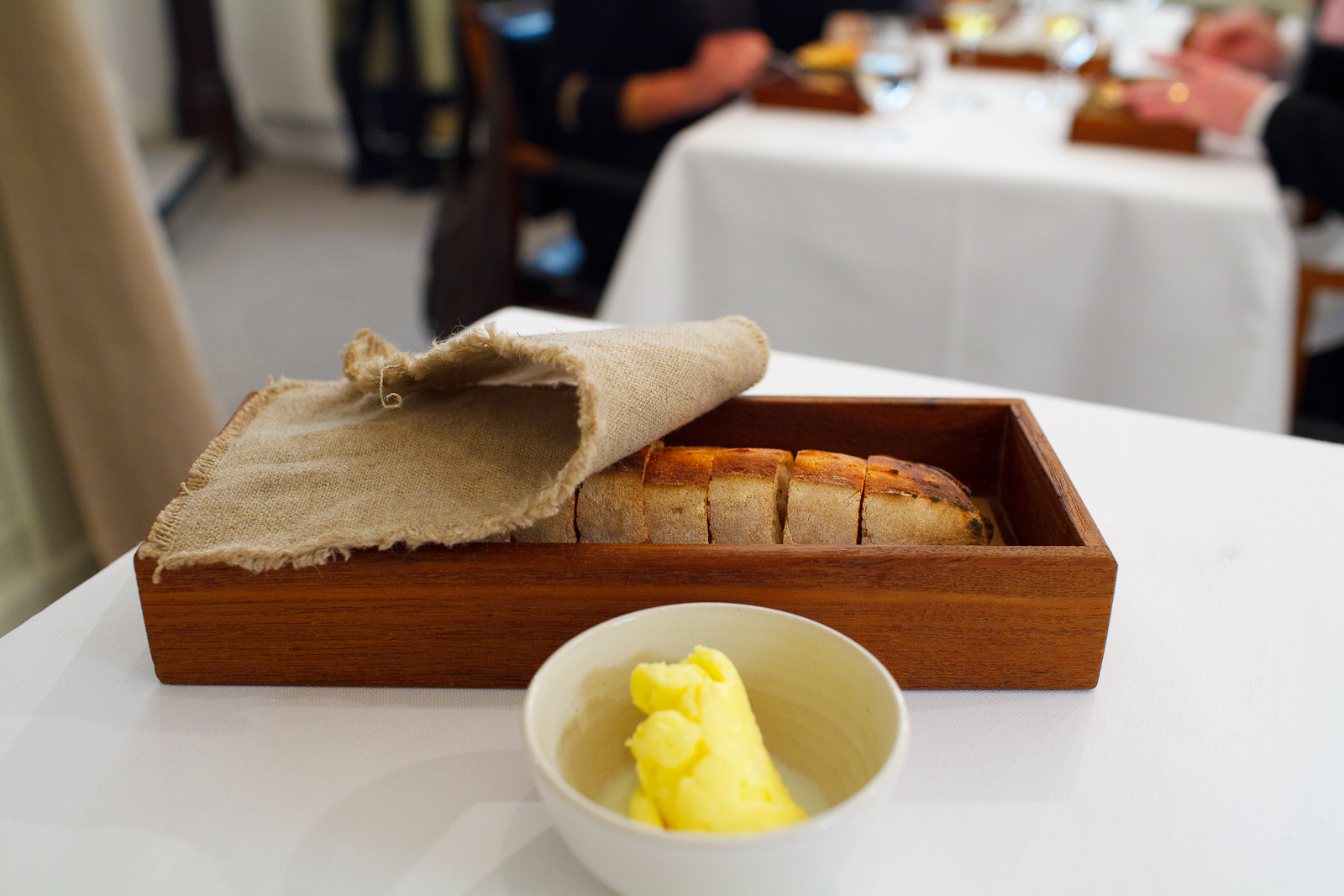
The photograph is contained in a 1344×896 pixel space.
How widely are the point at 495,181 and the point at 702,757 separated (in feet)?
4.77

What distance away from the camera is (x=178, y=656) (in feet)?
1.37

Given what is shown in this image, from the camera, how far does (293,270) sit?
8.55 ft

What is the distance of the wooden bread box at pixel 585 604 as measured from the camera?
39 cm

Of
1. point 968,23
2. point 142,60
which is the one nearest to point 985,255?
point 968,23

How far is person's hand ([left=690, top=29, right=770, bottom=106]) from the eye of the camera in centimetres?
149

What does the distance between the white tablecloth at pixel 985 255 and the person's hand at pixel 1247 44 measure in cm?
60

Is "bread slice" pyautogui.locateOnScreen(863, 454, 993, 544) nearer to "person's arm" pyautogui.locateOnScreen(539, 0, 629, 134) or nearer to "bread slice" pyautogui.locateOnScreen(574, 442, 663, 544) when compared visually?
"bread slice" pyautogui.locateOnScreen(574, 442, 663, 544)

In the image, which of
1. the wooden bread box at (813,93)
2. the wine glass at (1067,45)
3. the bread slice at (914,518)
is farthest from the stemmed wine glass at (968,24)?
the bread slice at (914,518)

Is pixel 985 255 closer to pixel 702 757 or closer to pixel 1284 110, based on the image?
pixel 1284 110

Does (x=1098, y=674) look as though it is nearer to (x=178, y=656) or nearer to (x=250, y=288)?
(x=178, y=656)

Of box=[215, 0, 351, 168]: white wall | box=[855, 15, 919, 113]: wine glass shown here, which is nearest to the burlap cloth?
box=[855, 15, 919, 113]: wine glass

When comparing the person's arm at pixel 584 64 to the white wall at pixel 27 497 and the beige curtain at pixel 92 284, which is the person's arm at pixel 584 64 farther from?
the white wall at pixel 27 497

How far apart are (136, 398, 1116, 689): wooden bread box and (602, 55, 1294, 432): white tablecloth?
0.80m

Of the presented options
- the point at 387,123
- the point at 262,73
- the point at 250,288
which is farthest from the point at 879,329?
the point at 262,73
